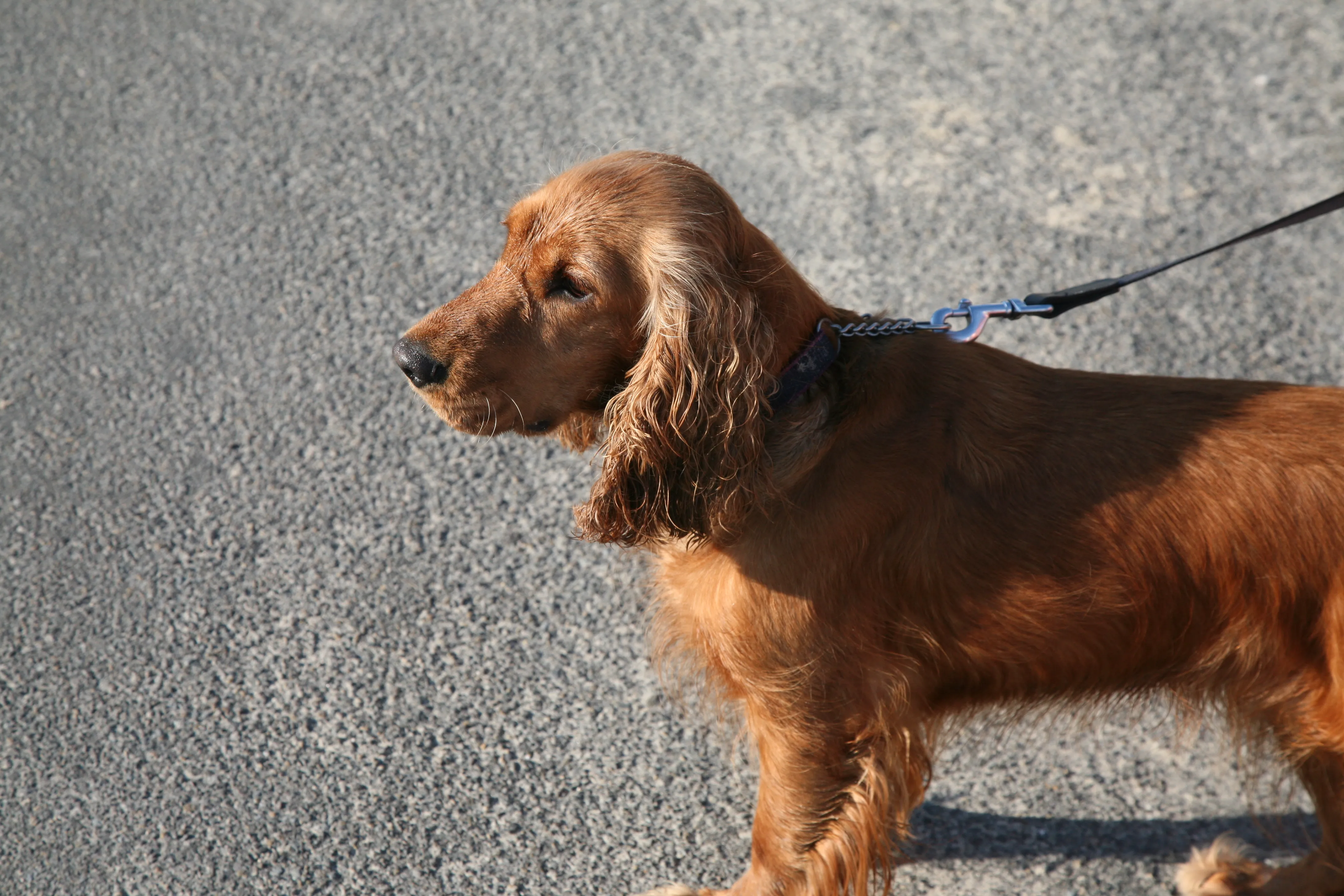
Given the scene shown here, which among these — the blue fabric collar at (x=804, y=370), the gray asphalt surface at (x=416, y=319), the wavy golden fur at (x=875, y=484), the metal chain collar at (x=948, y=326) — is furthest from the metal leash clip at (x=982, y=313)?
the gray asphalt surface at (x=416, y=319)

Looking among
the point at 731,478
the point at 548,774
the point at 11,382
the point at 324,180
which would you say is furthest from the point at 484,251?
the point at 731,478

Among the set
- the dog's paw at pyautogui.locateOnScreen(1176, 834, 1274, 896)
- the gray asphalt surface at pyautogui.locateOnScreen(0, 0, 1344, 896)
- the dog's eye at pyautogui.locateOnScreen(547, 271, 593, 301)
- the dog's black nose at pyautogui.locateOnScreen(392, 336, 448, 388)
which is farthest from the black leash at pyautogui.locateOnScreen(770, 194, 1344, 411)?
the dog's paw at pyautogui.locateOnScreen(1176, 834, 1274, 896)

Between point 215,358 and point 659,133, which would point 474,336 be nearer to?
point 215,358

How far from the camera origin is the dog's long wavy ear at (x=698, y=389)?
7.13 ft

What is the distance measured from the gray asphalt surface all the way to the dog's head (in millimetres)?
569

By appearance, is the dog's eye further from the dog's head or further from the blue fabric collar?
the blue fabric collar

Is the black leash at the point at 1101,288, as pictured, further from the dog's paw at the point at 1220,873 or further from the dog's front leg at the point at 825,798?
the dog's paw at the point at 1220,873

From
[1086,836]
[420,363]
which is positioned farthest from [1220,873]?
[420,363]

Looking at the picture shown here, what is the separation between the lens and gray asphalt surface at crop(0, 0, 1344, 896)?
2.98 meters

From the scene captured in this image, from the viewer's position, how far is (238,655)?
129 inches

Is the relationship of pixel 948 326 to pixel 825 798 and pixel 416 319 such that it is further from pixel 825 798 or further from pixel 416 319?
pixel 416 319

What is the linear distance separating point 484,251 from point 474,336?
2.31 meters

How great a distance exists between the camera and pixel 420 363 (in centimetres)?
224

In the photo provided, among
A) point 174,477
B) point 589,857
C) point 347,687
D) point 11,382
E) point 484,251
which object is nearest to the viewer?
point 589,857
